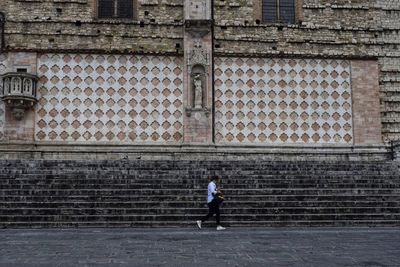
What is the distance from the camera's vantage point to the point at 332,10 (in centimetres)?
2059

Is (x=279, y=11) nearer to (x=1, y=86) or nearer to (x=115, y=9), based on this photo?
(x=115, y=9)

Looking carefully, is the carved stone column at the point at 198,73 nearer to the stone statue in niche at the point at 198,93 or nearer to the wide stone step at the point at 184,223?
the stone statue in niche at the point at 198,93

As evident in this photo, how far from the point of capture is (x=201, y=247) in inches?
351

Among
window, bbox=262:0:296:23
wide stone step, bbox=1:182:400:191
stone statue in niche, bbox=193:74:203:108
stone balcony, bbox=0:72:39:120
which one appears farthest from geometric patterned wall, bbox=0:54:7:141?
window, bbox=262:0:296:23

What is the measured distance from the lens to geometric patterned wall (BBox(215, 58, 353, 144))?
19625 millimetres

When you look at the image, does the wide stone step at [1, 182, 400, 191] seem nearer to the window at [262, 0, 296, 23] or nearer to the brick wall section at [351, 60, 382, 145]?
the brick wall section at [351, 60, 382, 145]

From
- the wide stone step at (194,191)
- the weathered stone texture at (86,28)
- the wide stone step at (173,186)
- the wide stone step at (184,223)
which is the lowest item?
the wide stone step at (184,223)

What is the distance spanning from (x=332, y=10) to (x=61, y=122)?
11.6 m

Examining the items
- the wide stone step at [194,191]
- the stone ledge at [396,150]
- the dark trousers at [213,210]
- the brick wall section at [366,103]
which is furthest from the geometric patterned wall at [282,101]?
the dark trousers at [213,210]

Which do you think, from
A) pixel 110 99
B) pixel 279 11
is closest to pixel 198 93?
pixel 110 99

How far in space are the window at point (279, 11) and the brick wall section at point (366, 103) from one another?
10.4ft

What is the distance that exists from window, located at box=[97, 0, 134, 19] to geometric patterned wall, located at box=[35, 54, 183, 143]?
1.74 meters

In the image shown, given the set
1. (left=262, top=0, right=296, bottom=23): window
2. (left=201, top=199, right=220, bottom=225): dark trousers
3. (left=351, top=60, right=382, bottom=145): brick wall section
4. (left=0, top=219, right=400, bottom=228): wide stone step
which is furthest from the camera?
(left=262, top=0, right=296, bottom=23): window

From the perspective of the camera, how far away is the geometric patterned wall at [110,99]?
18969mm
